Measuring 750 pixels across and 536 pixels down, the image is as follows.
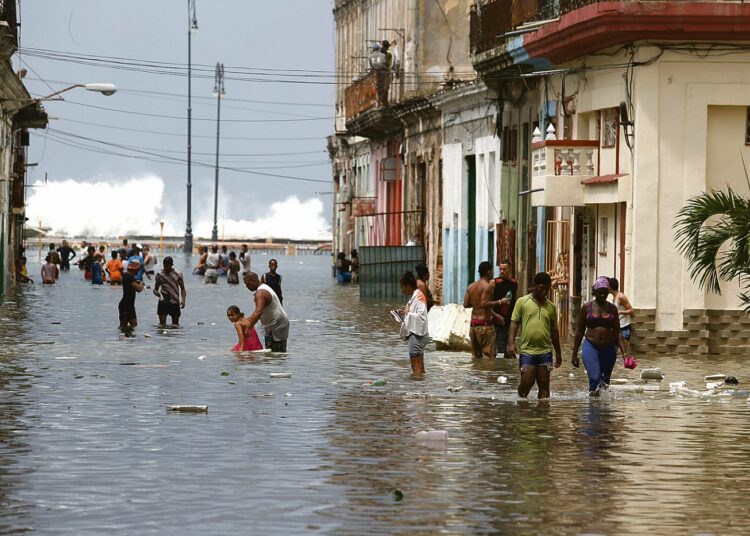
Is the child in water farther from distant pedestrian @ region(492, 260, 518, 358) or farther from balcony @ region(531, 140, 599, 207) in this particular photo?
balcony @ region(531, 140, 599, 207)

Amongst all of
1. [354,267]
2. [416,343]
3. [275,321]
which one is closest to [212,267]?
[354,267]

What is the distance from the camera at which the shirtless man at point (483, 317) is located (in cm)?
2628

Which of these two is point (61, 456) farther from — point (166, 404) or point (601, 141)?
point (601, 141)

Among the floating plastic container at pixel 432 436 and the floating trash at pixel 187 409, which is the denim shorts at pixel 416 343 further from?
the floating plastic container at pixel 432 436

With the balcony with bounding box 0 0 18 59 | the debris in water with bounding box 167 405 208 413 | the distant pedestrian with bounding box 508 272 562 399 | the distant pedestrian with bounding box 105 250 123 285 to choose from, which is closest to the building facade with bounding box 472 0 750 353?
the distant pedestrian with bounding box 508 272 562 399

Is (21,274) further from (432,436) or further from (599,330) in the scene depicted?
(432,436)

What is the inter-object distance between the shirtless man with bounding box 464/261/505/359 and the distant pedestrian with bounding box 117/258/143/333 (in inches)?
310

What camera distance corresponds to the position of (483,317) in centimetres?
2673

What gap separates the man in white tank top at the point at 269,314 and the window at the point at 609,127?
7.69 meters

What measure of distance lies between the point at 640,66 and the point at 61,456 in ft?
56.0

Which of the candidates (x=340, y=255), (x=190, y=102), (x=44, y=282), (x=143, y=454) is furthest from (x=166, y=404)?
(x=190, y=102)

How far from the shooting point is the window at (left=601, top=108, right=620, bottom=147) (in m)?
31.6

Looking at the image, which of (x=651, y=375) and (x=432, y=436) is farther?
(x=651, y=375)

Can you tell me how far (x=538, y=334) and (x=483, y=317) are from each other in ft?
25.4
